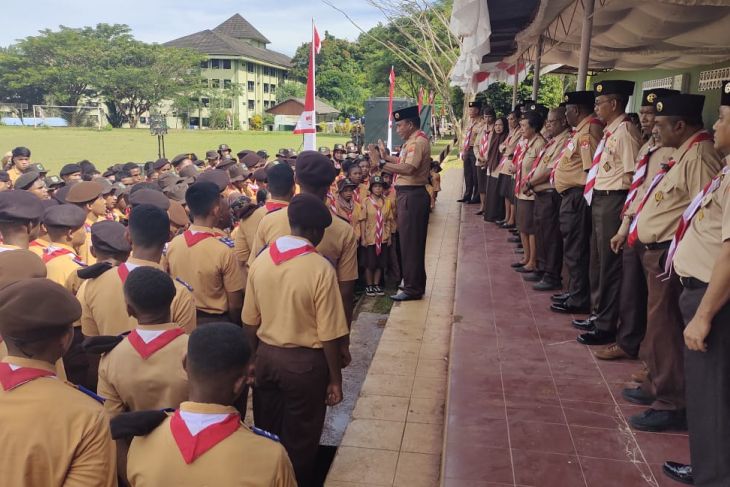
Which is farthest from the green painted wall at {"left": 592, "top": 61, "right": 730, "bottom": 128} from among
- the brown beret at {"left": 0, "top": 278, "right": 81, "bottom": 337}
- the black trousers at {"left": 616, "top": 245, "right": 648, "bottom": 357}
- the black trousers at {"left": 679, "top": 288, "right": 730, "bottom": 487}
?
the brown beret at {"left": 0, "top": 278, "right": 81, "bottom": 337}

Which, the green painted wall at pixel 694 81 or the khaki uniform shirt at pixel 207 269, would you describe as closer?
the khaki uniform shirt at pixel 207 269

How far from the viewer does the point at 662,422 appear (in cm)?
306

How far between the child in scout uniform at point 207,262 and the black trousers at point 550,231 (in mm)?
3253

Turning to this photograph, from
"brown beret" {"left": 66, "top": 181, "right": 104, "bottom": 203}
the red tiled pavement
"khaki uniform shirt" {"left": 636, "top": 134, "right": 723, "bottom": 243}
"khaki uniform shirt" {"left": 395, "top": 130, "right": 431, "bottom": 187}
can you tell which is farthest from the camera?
"khaki uniform shirt" {"left": 395, "top": 130, "right": 431, "bottom": 187}

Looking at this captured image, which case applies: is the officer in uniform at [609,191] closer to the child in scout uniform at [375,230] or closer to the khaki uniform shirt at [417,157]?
the khaki uniform shirt at [417,157]

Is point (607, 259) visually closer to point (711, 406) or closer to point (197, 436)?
point (711, 406)

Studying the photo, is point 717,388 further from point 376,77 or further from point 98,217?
point 376,77

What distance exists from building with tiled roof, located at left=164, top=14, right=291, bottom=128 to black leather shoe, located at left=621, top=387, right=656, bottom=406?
1845 inches

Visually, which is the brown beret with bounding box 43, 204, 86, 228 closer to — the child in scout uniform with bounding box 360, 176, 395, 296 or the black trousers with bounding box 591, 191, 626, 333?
the black trousers with bounding box 591, 191, 626, 333

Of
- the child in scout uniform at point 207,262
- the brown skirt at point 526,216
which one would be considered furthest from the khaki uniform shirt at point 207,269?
the brown skirt at point 526,216

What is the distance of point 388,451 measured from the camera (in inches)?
135

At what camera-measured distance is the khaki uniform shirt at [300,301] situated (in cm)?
261

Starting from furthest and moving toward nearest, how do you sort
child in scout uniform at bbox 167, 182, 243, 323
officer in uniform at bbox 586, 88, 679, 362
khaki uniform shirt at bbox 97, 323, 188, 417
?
officer in uniform at bbox 586, 88, 679, 362 < child in scout uniform at bbox 167, 182, 243, 323 < khaki uniform shirt at bbox 97, 323, 188, 417

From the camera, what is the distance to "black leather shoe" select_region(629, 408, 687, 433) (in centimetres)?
305
